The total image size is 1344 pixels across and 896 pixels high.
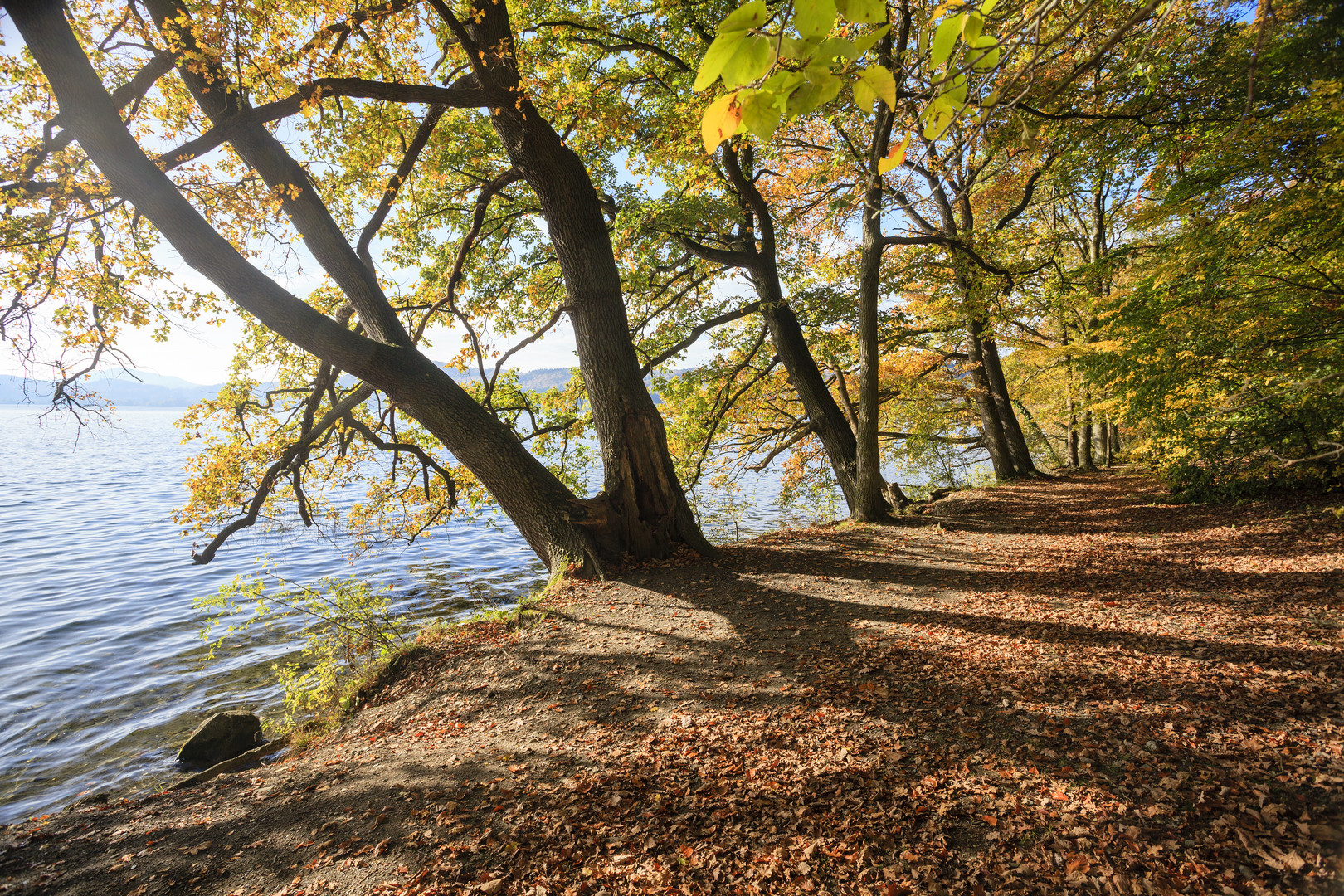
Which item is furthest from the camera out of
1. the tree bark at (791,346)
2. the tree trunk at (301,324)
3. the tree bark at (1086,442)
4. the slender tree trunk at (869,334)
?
the tree bark at (1086,442)

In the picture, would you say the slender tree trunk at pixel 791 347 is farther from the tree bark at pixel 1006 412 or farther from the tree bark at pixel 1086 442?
the tree bark at pixel 1086 442

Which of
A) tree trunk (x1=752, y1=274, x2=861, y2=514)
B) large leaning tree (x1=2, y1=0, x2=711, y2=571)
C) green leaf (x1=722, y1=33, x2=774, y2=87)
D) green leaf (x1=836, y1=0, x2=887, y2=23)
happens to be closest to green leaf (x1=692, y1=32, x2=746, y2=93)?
green leaf (x1=722, y1=33, x2=774, y2=87)

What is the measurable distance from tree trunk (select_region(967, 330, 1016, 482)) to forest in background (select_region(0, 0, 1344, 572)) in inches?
135

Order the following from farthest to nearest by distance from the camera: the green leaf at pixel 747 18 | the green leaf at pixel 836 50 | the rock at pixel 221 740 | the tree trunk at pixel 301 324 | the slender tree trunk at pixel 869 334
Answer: the slender tree trunk at pixel 869 334
the rock at pixel 221 740
the tree trunk at pixel 301 324
the green leaf at pixel 836 50
the green leaf at pixel 747 18

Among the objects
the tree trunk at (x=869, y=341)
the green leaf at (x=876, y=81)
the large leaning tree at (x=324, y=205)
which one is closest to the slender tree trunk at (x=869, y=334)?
the tree trunk at (x=869, y=341)

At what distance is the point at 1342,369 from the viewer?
626 centimetres

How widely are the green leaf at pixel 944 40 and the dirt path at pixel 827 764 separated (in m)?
2.69

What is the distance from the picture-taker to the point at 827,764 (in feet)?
9.72

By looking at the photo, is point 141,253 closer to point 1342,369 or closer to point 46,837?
point 46,837

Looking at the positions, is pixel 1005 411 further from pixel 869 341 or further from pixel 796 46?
pixel 796 46

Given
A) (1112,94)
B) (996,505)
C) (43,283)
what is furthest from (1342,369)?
(43,283)

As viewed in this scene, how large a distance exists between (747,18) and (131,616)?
13.8 m

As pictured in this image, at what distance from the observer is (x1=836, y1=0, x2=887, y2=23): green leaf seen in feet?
3.57

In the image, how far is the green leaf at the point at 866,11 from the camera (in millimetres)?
1089
